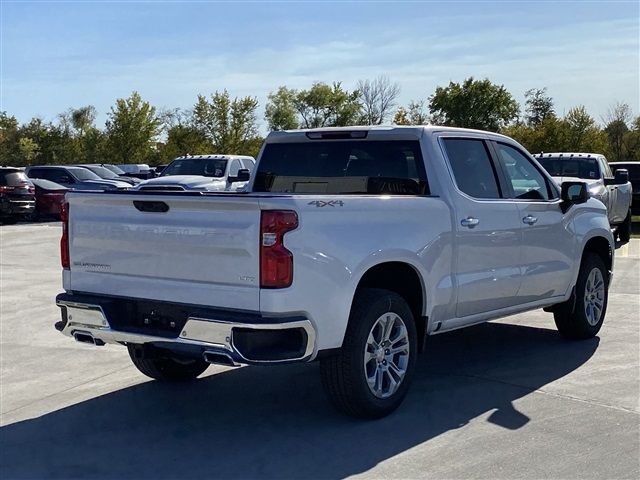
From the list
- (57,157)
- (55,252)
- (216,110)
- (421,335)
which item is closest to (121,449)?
(421,335)

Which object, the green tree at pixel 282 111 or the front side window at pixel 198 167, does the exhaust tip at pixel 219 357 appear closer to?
the front side window at pixel 198 167

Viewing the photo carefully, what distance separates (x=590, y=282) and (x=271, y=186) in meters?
3.27

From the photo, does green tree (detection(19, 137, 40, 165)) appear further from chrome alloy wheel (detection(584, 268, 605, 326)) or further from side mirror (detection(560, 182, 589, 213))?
side mirror (detection(560, 182, 589, 213))

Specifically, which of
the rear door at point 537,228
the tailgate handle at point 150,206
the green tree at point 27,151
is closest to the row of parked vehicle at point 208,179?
the rear door at point 537,228

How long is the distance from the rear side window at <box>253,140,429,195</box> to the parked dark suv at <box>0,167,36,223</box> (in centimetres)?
1922

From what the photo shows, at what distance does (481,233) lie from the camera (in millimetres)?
6312

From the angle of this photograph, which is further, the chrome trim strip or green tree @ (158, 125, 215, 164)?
green tree @ (158, 125, 215, 164)

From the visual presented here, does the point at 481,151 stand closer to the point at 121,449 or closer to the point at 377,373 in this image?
the point at 377,373

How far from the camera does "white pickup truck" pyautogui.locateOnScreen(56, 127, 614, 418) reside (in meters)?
4.83

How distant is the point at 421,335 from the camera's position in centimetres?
597

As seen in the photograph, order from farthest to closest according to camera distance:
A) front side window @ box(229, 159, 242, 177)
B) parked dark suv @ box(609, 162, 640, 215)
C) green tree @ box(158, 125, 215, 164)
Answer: green tree @ box(158, 125, 215, 164) → front side window @ box(229, 159, 242, 177) → parked dark suv @ box(609, 162, 640, 215)

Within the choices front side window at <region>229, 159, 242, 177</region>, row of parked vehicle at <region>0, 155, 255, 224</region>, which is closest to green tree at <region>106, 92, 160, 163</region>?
row of parked vehicle at <region>0, 155, 255, 224</region>

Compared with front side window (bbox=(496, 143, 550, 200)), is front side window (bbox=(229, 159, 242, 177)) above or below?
below

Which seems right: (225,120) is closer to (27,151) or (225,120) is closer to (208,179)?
(27,151)
